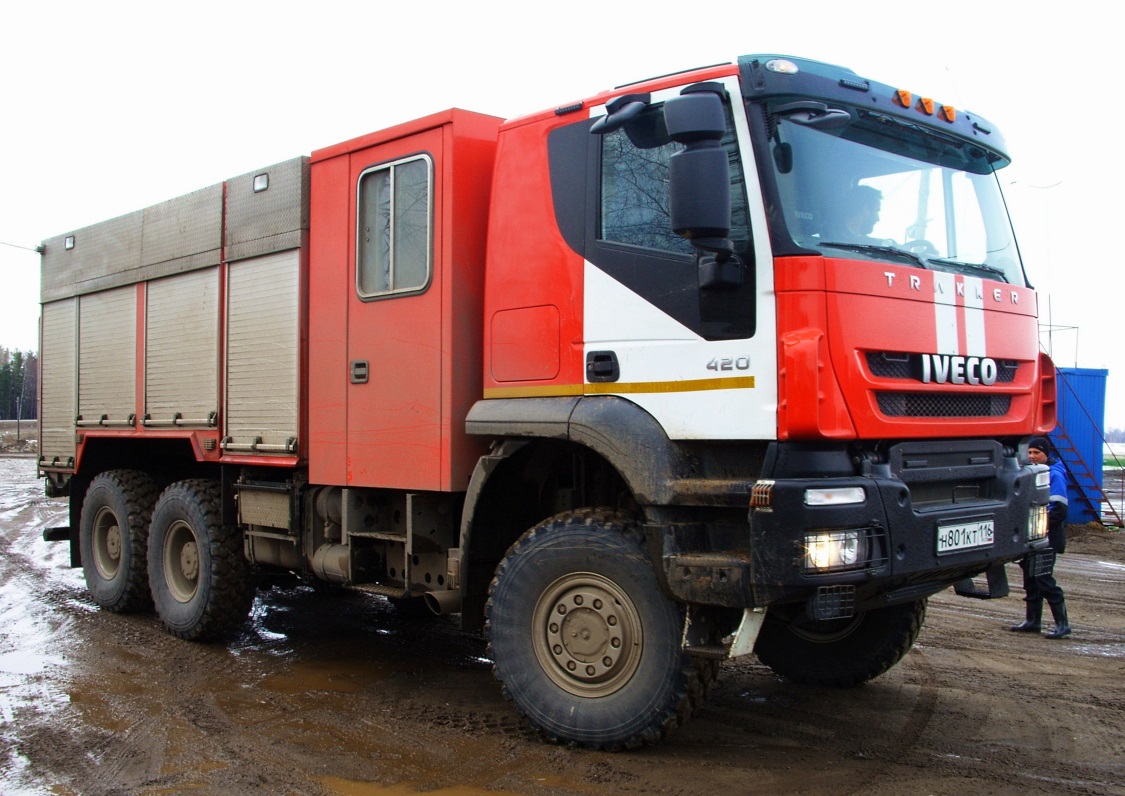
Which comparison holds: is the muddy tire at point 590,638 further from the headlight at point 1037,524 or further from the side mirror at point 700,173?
the headlight at point 1037,524

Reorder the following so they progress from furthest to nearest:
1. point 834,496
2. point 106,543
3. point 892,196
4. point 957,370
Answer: point 106,543
point 892,196
point 957,370
point 834,496

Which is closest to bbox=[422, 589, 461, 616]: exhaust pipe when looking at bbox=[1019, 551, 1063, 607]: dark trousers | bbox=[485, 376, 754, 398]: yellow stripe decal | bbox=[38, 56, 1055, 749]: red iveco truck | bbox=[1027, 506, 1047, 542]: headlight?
bbox=[38, 56, 1055, 749]: red iveco truck

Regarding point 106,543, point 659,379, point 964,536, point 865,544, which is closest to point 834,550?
point 865,544

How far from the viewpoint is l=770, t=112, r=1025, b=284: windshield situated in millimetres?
4598

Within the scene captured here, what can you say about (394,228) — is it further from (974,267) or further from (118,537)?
(118,537)

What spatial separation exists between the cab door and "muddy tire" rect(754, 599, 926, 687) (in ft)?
8.09

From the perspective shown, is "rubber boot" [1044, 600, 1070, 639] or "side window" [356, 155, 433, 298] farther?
"rubber boot" [1044, 600, 1070, 639]

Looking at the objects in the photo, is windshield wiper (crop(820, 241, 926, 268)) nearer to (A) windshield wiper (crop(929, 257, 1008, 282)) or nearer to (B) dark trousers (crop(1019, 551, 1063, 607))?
(A) windshield wiper (crop(929, 257, 1008, 282))

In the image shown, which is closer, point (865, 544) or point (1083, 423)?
point (865, 544)

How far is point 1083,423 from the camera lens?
56.4 ft

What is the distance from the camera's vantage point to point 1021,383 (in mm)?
5305

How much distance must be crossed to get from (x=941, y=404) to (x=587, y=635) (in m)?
2.05

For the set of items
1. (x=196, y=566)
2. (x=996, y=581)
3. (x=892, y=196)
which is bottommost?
(x=196, y=566)

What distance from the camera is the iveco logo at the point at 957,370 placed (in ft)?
15.5
